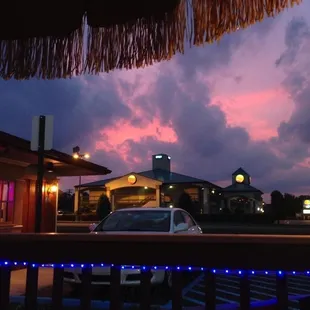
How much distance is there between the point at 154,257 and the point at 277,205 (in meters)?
43.0

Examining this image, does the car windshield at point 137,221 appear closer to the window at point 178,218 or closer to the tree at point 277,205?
the window at point 178,218

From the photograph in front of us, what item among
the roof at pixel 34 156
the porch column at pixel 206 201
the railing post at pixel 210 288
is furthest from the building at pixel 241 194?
the railing post at pixel 210 288

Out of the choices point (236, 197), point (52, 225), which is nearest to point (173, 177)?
point (236, 197)

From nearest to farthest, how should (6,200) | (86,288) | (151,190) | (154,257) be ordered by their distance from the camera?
(154,257), (86,288), (6,200), (151,190)

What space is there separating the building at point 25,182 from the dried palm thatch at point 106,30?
682cm

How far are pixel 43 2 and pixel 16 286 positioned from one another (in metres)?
4.62

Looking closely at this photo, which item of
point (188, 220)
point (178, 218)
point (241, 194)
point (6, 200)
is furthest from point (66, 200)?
point (178, 218)

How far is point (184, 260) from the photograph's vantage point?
2725 millimetres

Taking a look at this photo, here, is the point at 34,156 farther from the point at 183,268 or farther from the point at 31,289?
the point at 183,268

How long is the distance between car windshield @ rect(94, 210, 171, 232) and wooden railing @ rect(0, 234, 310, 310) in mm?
5989

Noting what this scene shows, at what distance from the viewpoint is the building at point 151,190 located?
40344 millimetres

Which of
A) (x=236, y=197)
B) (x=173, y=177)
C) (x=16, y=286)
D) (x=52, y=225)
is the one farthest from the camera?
(x=236, y=197)

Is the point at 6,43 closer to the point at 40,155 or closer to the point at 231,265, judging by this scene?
the point at 231,265

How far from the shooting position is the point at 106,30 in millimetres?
2859
